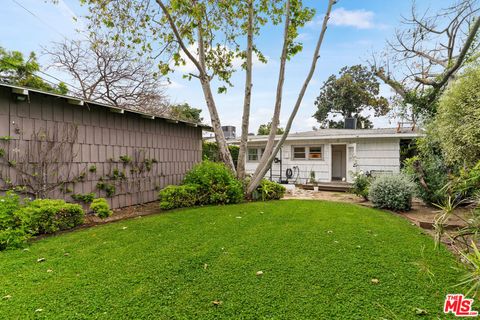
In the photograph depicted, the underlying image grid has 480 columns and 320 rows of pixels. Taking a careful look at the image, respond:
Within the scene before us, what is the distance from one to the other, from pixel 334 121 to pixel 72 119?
89.3 ft

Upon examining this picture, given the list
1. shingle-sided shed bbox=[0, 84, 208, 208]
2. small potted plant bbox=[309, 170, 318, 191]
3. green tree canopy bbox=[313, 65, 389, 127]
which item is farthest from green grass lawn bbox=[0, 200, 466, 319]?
green tree canopy bbox=[313, 65, 389, 127]

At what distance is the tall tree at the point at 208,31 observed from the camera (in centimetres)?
751

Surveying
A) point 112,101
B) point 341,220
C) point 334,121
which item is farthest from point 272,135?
point 334,121

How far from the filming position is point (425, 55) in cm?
1223

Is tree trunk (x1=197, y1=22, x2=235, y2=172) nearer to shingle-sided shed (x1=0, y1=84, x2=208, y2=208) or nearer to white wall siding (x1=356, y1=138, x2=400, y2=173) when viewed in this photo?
shingle-sided shed (x1=0, y1=84, x2=208, y2=208)

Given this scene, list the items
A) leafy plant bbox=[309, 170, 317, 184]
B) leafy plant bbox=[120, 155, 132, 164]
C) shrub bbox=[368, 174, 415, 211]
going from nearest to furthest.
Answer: shrub bbox=[368, 174, 415, 211] < leafy plant bbox=[120, 155, 132, 164] < leafy plant bbox=[309, 170, 317, 184]

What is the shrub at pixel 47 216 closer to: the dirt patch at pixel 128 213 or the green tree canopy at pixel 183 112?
the dirt patch at pixel 128 213

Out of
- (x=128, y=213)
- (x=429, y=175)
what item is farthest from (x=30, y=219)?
(x=429, y=175)

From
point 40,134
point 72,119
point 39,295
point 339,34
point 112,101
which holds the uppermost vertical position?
point 339,34

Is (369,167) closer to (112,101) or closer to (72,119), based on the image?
→ (72,119)

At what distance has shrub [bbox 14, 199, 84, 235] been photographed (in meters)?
4.39

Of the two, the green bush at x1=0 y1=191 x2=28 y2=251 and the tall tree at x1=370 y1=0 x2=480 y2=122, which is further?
the tall tree at x1=370 y1=0 x2=480 y2=122

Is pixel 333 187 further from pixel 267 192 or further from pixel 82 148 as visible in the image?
pixel 82 148

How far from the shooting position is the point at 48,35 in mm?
12227
